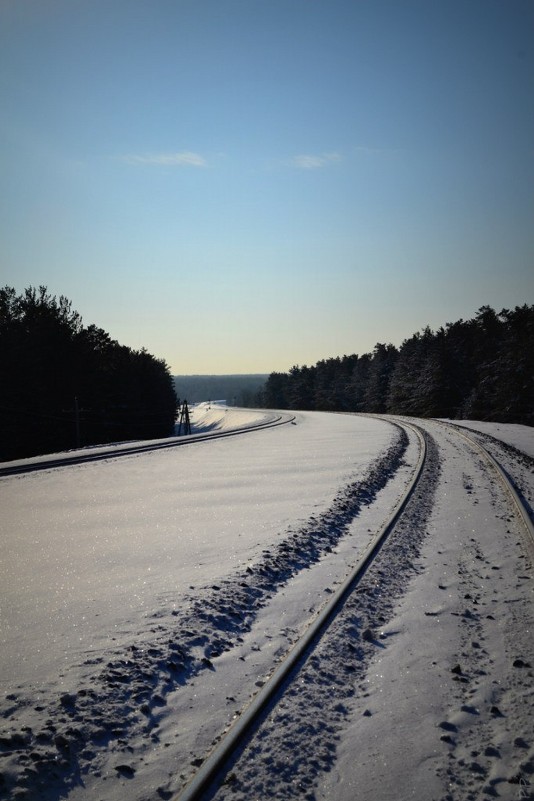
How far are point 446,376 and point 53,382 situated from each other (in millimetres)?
42759

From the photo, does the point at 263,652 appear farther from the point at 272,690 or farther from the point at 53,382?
the point at 53,382

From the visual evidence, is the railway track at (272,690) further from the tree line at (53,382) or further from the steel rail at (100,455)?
the tree line at (53,382)

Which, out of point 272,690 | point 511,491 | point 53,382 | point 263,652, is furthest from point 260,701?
point 53,382

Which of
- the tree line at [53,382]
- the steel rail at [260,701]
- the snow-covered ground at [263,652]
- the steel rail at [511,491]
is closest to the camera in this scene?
the steel rail at [260,701]

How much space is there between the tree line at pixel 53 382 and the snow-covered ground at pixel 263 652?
784 inches

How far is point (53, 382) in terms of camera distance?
35.7 meters

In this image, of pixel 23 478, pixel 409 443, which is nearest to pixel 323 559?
pixel 23 478

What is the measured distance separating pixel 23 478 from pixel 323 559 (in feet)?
38.9

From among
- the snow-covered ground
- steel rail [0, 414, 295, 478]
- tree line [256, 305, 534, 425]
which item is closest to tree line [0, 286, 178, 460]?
steel rail [0, 414, 295, 478]

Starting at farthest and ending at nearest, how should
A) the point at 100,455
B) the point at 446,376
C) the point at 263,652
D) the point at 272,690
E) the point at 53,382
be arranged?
1. the point at 446,376
2. the point at 53,382
3. the point at 100,455
4. the point at 263,652
5. the point at 272,690

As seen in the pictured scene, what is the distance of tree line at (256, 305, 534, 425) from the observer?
40.4 metres

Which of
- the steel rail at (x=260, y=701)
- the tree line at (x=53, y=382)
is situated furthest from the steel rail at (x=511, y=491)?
the tree line at (x=53, y=382)

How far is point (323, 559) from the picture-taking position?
7652mm

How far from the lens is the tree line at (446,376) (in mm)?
40438
